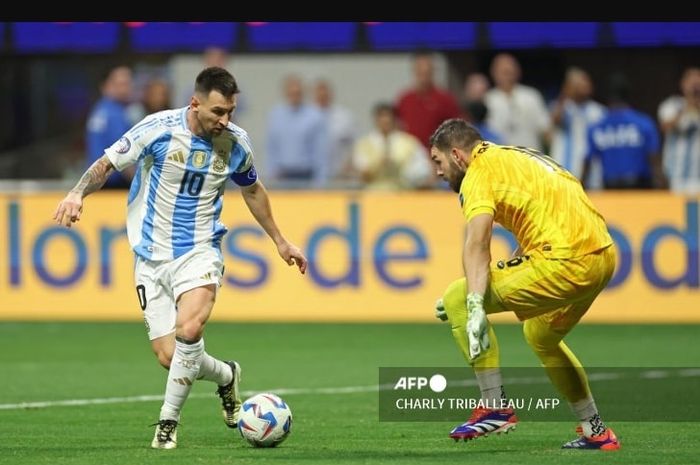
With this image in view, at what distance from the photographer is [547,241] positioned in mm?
9305

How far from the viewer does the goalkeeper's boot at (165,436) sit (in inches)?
378

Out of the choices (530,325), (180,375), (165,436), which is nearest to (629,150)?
(530,325)

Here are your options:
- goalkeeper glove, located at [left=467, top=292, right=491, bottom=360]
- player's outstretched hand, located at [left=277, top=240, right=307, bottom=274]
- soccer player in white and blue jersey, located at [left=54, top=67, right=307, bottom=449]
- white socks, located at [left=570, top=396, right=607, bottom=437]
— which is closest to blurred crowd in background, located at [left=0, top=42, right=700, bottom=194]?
player's outstretched hand, located at [left=277, top=240, right=307, bottom=274]

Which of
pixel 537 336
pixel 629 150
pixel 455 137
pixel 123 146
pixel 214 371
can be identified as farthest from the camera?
pixel 629 150

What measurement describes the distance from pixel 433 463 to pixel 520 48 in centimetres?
1425

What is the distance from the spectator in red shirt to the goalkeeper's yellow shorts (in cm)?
1120

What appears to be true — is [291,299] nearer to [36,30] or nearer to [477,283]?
[36,30]

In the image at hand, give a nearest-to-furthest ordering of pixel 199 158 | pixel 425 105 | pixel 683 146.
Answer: pixel 199 158
pixel 425 105
pixel 683 146

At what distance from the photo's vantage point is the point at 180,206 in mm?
10188

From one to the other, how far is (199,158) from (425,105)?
10835 millimetres

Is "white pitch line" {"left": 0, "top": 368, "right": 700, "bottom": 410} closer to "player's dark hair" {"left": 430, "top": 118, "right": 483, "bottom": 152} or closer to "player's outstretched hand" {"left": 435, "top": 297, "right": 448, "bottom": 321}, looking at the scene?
"player's outstretched hand" {"left": 435, "top": 297, "right": 448, "bottom": 321}

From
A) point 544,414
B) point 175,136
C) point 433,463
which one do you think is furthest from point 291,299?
point 433,463

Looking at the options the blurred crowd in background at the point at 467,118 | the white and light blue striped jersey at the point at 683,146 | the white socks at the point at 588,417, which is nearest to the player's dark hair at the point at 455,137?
the white socks at the point at 588,417

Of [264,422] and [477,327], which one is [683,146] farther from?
[477,327]
